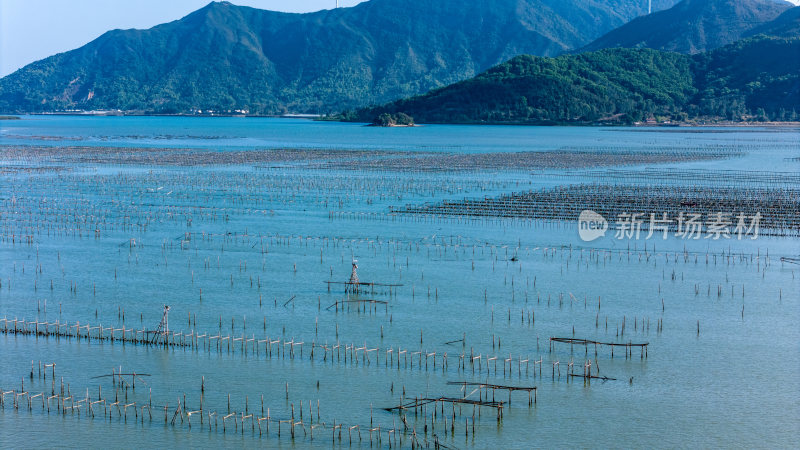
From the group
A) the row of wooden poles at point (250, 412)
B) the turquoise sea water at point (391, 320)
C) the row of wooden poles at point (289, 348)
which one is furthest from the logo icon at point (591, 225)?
the row of wooden poles at point (250, 412)

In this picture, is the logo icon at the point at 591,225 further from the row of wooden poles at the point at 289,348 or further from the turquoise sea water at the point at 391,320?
the row of wooden poles at the point at 289,348

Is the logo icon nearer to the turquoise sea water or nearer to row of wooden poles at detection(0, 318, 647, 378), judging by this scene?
the turquoise sea water

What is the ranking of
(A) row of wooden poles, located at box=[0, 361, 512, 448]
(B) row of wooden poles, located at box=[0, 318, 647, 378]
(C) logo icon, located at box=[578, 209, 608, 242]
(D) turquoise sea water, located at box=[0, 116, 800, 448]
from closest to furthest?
1. (A) row of wooden poles, located at box=[0, 361, 512, 448]
2. (D) turquoise sea water, located at box=[0, 116, 800, 448]
3. (B) row of wooden poles, located at box=[0, 318, 647, 378]
4. (C) logo icon, located at box=[578, 209, 608, 242]

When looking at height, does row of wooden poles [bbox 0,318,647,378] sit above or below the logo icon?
below

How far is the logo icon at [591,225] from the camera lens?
150ft

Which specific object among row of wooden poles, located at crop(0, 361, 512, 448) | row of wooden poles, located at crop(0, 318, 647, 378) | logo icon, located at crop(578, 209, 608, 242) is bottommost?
row of wooden poles, located at crop(0, 361, 512, 448)

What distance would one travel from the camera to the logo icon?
45.8 m

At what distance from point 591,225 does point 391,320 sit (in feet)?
74.1

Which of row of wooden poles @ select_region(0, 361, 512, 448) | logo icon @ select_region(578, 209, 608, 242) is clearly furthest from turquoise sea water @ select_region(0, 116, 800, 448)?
logo icon @ select_region(578, 209, 608, 242)

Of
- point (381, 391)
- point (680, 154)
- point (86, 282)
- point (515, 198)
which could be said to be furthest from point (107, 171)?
point (680, 154)

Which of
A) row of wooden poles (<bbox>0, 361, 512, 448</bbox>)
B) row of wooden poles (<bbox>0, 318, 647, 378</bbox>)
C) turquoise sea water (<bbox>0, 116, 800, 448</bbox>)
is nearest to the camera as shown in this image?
row of wooden poles (<bbox>0, 361, 512, 448</bbox>)

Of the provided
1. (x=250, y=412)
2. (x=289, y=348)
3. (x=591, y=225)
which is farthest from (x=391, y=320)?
(x=591, y=225)

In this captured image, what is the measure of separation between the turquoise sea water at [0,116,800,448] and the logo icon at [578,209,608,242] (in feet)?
4.15

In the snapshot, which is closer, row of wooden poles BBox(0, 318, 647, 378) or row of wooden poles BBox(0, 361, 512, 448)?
row of wooden poles BBox(0, 361, 512, 448)
